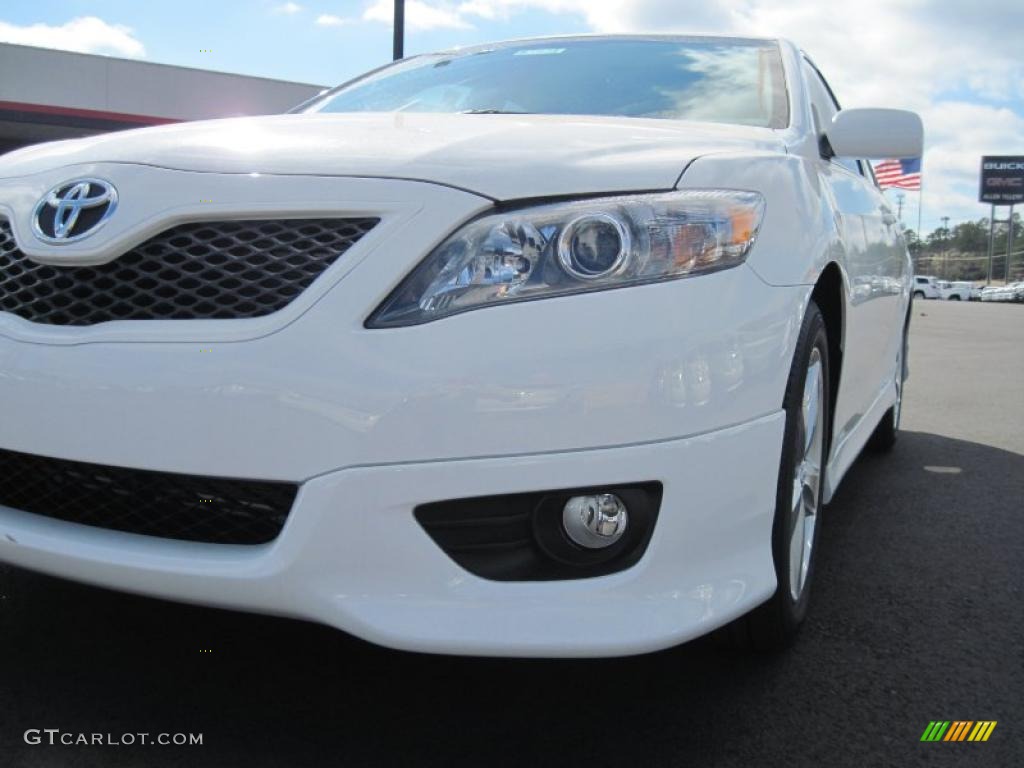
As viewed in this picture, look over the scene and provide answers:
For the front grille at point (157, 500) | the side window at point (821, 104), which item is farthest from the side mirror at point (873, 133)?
the front grille at point (157, 500)

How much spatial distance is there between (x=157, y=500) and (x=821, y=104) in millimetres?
2564

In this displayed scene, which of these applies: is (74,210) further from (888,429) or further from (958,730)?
(888,429)

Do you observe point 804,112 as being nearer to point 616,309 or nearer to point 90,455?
point 616,309

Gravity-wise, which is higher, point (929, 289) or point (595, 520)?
point (595, 520)

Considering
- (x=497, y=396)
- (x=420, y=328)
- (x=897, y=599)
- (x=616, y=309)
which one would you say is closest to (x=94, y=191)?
(x=420, y=328)

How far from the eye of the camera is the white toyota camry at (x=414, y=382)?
166 cm

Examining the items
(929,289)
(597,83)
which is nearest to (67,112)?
(597,83)

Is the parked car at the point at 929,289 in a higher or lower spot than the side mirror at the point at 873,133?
lower

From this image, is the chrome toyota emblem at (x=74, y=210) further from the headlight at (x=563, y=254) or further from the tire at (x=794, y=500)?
the tire at (x=794, y=500)

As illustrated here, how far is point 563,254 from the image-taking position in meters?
1.77

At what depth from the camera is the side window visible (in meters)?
3.05

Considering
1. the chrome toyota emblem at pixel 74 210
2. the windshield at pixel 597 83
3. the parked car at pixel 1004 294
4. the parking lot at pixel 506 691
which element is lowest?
the parked car at pixel 1004 294

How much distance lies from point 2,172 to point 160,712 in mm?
1178

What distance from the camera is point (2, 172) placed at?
216cm
